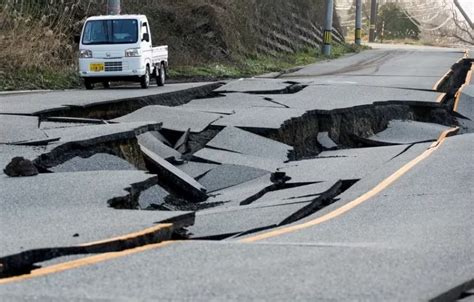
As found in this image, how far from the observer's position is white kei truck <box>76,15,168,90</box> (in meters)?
23.9

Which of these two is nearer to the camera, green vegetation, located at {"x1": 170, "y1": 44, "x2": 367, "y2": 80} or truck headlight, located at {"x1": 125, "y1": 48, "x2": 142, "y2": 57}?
truck headlight, located at {"x1": 125, "y1": 48, "x2": 142, "y2": 57}

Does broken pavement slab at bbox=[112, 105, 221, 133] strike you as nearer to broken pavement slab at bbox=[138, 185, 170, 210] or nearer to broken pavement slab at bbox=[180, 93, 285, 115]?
broken pavement slab at bbox=[180, 93, 285, 115]

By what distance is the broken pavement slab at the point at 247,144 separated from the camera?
14.8 meters

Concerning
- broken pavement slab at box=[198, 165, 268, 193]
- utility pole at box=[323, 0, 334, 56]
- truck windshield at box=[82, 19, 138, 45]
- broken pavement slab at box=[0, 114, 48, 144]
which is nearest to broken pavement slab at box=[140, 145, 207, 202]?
broken pavement slab at box=[198, 165, 268, 193]

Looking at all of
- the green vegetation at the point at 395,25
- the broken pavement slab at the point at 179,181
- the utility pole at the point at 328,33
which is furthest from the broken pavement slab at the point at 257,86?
the green vegetation at the point at 395,25

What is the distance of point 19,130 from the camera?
13.9 meters

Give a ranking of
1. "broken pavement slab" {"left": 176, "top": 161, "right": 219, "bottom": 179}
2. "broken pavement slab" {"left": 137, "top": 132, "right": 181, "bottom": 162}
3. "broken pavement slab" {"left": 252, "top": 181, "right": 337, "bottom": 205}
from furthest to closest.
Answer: "broken pavement slab" {"left": 137, "top": 132, "right": 181, "bottom": 162} < "broken pavement slab" {"left": 176, "top": 161, "right": 219, "bottom": 179} < "broken pavement slab" {"left": 252, "top": 181, "right": 337, "bottom": 205}

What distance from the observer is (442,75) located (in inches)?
1177

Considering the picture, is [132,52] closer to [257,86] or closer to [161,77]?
[161,77]

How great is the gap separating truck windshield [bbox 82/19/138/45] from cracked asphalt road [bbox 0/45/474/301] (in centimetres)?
351

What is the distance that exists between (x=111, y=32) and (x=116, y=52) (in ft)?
2.79

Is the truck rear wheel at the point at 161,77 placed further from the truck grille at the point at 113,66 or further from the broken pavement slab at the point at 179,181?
the broken pavement slab at the point at 179,181

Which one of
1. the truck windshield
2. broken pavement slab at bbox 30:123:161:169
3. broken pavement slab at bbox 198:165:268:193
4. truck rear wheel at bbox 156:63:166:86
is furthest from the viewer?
truck rear wheel at bbox 156:63:166:86

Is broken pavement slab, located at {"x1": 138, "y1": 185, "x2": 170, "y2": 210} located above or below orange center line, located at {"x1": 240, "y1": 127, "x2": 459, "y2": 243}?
below
